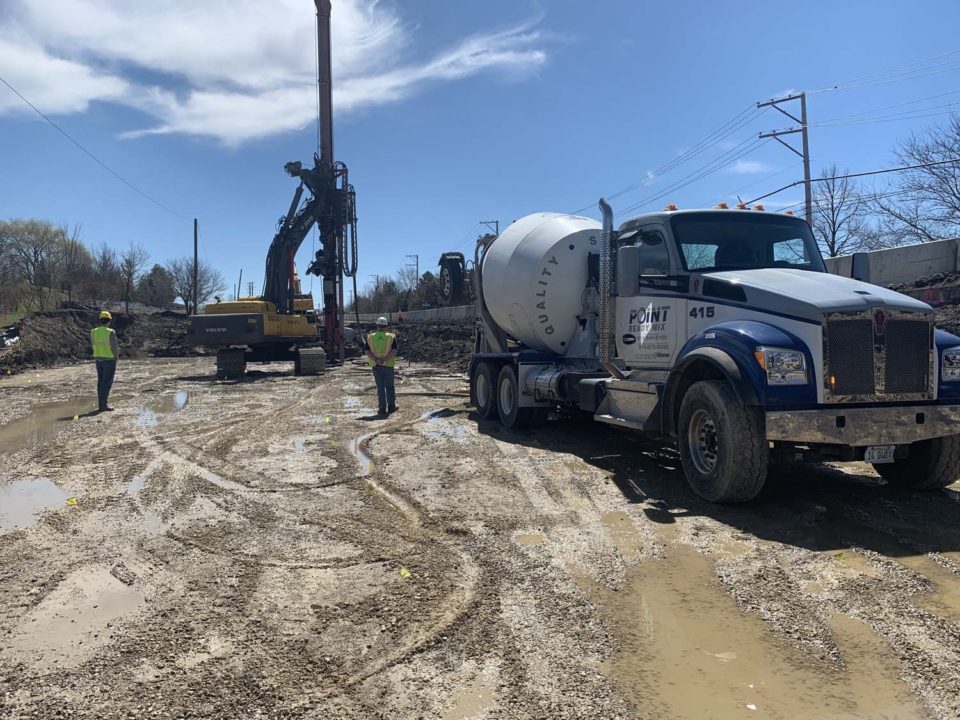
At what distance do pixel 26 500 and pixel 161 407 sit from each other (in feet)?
24.0

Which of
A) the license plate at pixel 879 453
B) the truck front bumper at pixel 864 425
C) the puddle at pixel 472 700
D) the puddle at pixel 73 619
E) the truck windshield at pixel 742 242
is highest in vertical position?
the truck windshield at pixel 742 242

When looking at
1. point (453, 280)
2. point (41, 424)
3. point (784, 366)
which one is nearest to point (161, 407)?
point (41, 424)

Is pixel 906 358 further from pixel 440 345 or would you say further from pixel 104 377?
pixel 440 345

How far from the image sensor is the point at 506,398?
1100 centimetres

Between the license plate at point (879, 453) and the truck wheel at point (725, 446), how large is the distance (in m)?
0.76

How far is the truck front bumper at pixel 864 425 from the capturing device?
5219mm

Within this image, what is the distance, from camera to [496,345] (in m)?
11.7

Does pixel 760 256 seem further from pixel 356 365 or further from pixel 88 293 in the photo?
pixel 88 293

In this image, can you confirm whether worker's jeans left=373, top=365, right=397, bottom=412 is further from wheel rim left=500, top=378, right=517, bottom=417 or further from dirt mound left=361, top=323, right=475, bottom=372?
dirt mound left=361, top=323, right=475, bottom=372

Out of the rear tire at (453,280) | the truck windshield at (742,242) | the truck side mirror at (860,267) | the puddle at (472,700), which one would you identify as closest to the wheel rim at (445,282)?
the rear tire at (453,280)

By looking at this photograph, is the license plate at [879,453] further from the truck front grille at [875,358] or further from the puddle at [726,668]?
the puddle at [726,668]

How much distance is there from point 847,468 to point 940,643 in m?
4.41

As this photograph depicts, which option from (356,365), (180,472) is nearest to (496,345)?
(180,472)

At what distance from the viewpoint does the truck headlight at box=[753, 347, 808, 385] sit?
5.31m
